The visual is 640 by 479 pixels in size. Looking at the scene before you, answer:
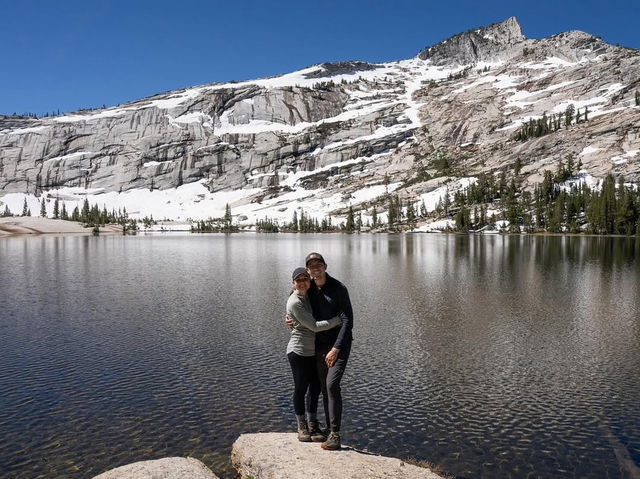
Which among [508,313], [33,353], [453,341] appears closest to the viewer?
[33,353]

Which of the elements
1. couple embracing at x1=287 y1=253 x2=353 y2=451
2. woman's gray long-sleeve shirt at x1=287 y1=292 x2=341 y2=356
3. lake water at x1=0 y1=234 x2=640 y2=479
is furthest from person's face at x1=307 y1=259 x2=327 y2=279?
lake water at x1=0 y1=234 x2=640 y2=479

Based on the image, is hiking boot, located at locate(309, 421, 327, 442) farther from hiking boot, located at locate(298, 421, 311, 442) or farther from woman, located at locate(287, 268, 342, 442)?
hiking boot, located at locate(298, 421, 311, 442)

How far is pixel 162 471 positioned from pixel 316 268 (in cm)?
559

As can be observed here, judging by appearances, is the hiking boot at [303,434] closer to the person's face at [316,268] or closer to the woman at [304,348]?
the woman at [304,348]

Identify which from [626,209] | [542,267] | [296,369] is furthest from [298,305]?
[626,209]

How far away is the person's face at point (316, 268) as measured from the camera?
11453 mm

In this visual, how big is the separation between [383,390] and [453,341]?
8.70m

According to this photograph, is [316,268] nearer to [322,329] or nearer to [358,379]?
[322,329]

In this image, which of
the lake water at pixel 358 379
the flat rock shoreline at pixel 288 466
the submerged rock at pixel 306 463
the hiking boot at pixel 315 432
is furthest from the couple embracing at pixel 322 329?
the lake water at pixel 358 379

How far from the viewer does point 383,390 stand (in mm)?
18297

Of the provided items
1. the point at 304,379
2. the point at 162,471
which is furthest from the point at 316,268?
the point at 162,471

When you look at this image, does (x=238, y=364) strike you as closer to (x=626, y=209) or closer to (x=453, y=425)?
(x=453, y=425)

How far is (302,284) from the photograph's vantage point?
1154cm

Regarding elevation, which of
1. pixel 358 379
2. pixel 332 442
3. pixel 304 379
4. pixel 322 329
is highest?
pixel 322 329
